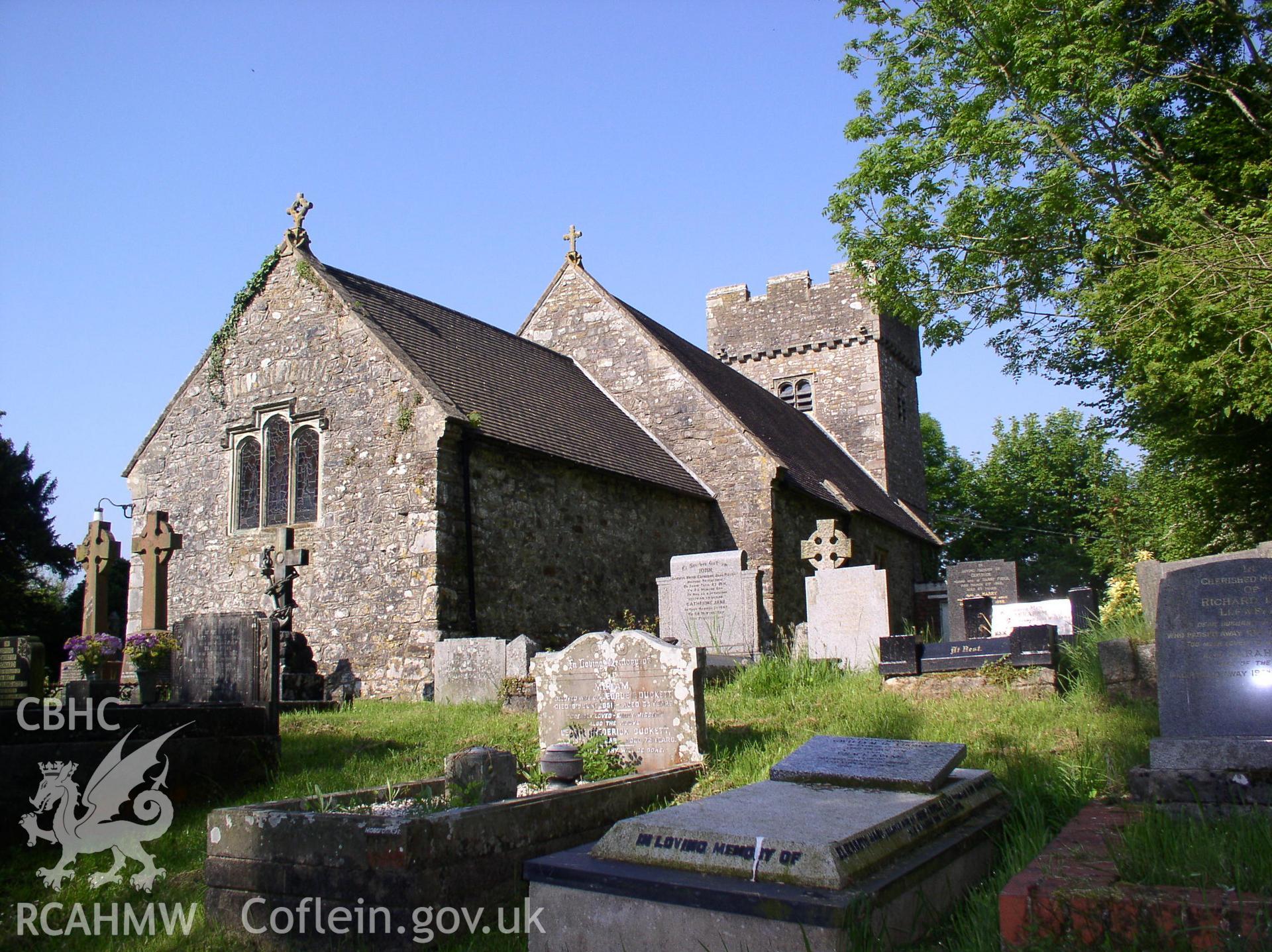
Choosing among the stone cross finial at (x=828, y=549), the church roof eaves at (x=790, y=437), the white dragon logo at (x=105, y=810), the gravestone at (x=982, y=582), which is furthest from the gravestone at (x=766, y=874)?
the church roof eaves at (x=790, y=437)

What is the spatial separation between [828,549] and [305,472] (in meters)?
8.10

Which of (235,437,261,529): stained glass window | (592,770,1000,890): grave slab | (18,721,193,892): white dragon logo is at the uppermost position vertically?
(235,437,261,529): stained glass window

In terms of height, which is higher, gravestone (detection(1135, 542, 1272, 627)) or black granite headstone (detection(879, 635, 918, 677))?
gravestone (detection(1135, 542, 1272, 627))

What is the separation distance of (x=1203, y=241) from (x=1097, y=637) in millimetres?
4496

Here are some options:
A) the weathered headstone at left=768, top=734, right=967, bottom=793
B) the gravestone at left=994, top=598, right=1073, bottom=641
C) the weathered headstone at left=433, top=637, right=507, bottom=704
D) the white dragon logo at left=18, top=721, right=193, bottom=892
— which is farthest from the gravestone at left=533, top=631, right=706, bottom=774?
the gravestone at left=994, top=598, right=1073, bottom=641

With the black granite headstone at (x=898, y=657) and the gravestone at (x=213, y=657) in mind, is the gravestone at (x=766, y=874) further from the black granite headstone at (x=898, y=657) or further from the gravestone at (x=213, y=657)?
the gravestone at (x=213, y=657)

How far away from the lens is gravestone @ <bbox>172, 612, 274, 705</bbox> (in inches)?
377

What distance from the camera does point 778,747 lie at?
7.31 meters

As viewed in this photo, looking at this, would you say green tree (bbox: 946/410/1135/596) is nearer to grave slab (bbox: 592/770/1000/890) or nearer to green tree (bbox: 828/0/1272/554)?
green tree (bbox: 828/0/1272/554)

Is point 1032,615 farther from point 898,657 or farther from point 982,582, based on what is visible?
point 898,657

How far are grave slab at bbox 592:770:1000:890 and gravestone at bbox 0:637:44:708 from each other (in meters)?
5.86

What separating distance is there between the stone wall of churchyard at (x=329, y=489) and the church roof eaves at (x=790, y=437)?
767 centimetres

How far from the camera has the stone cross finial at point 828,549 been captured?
14.9 metres

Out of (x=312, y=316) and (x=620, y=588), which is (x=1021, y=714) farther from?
(x=312, y=316)
